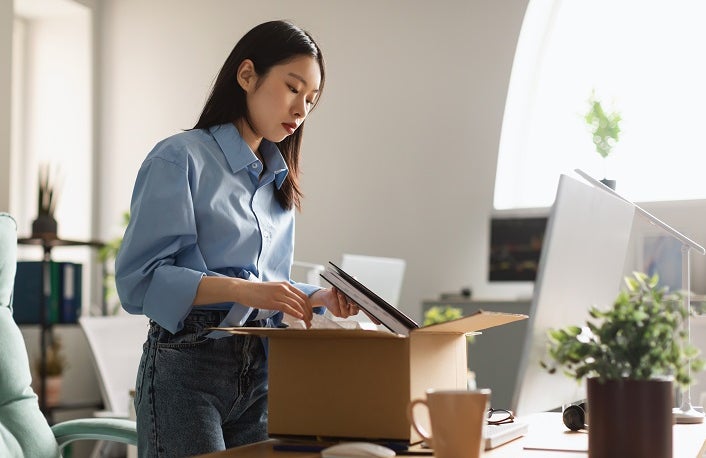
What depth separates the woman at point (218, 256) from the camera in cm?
128

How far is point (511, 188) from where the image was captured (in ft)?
16.7

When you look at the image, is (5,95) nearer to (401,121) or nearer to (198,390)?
(401,121)

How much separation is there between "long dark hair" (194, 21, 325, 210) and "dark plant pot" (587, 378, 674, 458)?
2.42 feet

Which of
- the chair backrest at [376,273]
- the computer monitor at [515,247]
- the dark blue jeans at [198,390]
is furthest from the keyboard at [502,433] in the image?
the computer monitor at [515,247]

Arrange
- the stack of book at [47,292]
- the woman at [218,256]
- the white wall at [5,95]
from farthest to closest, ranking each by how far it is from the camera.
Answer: the stack of book at [47,292] < the white wall at [5,95] < the woman at [218,256]

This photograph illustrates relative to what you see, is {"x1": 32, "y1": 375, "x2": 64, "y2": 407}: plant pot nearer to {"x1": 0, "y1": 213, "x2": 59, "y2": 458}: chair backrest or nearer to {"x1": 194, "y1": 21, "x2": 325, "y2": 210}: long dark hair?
{"x1": 0, "y1": 213, "x2": 59, "y2": 458}: chair backrest

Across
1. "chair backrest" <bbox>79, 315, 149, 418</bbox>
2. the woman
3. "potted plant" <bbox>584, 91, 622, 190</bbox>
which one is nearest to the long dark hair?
the woman

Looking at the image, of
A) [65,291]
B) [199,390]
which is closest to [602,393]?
[199,390]

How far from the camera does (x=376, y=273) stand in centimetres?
→ 335

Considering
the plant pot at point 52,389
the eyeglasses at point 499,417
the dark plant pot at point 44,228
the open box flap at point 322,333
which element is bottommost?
the plant pot at point 52,389

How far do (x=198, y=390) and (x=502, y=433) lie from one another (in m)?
0.45

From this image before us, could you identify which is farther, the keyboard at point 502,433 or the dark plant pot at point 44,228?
the dark plant pot at point 44,228

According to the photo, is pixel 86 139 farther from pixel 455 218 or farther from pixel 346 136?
pixel 455 218

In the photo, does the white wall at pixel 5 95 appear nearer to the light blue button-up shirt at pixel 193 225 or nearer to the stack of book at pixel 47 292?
the stack of book at pixel 47 292
